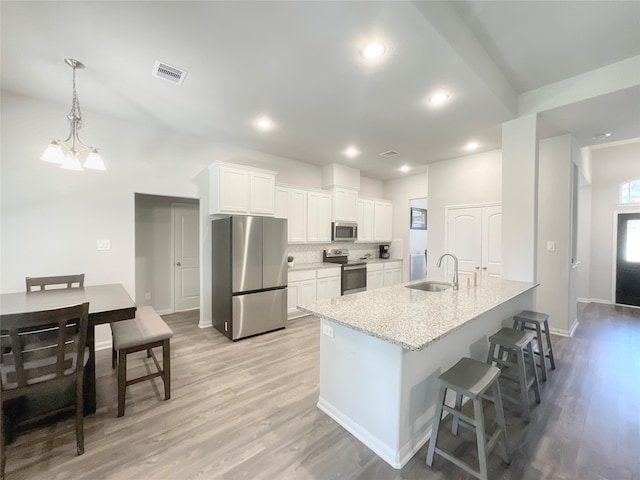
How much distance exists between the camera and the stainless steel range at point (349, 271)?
16.7 feet

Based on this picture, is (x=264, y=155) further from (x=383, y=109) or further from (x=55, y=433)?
(x=55, y=433)

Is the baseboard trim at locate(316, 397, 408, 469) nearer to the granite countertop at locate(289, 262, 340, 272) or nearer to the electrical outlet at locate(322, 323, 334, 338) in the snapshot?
the electrical outlet at locate(322, 323, 334, 338)

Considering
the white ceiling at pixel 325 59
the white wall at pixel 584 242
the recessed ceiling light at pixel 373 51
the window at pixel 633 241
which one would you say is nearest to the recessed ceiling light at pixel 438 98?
the white ceiling at pixel 325 59

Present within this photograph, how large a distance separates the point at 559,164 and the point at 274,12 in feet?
13.7

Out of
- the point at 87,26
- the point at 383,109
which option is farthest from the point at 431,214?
the point at 87,26

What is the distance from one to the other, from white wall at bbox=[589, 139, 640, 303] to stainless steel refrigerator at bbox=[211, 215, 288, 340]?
6562 mm

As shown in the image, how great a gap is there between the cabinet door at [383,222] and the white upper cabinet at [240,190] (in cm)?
279

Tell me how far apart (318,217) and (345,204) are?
70cm

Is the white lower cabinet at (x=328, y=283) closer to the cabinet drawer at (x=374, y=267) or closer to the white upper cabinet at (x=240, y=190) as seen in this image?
the cabinet drawer at (x=374, y=267)

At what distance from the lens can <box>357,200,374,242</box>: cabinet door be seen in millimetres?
5859

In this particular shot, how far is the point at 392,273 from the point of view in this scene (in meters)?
6.14

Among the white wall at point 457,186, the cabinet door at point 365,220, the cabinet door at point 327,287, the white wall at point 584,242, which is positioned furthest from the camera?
the cabinet door at point 365,220

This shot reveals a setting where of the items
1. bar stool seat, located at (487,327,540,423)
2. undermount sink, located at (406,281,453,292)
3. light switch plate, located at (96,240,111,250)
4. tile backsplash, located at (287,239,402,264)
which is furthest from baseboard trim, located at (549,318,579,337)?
light switch plate, located at (96,240,111,250)

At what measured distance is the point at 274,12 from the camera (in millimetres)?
1723
